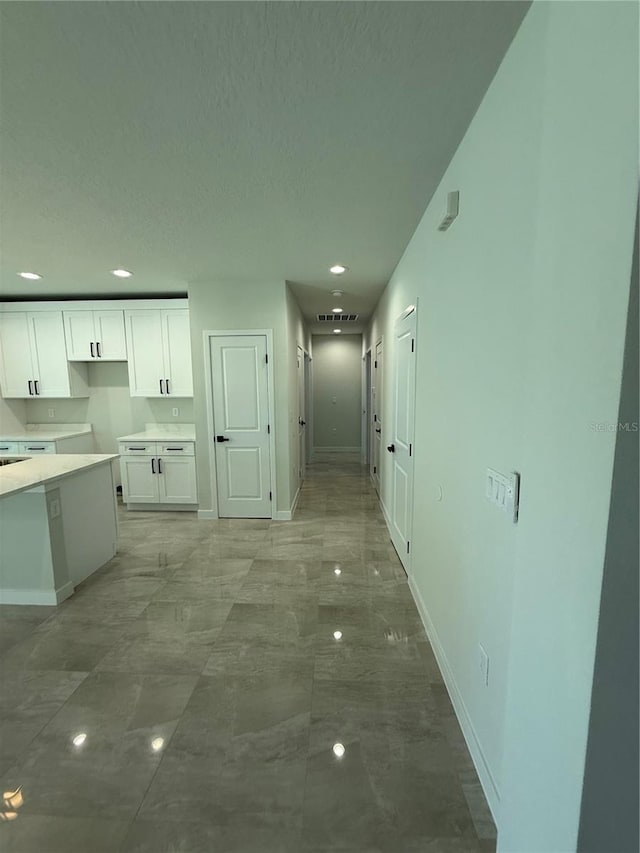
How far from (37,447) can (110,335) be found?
1620 millimetres

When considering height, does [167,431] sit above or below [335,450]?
above

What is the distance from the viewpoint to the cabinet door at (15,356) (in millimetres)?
4324

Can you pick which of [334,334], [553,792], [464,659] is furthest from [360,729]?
[334,334]

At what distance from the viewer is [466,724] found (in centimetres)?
150

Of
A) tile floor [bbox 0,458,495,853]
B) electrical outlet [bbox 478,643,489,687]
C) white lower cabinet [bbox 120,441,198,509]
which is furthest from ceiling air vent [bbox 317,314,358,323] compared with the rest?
electrical outlet [bbox 478,643,489,687]

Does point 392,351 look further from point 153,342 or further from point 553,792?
point 553,792

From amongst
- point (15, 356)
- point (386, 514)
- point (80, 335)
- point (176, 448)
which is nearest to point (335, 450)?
point (386, 514)

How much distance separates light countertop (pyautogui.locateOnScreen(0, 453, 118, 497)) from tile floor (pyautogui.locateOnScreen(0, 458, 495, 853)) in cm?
92

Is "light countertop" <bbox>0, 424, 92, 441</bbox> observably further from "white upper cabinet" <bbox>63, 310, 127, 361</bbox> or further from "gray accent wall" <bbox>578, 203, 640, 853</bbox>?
"gray accent wall" <bbox>578, 203, 640, 853</bbox>

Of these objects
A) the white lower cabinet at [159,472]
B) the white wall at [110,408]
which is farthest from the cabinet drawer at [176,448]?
the white wall at [110,408]

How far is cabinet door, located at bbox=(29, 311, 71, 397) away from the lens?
433 centimetres

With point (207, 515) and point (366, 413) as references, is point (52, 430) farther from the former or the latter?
point (366, 413)

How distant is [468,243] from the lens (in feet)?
4.97

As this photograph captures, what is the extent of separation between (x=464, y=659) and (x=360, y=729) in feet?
1.81
